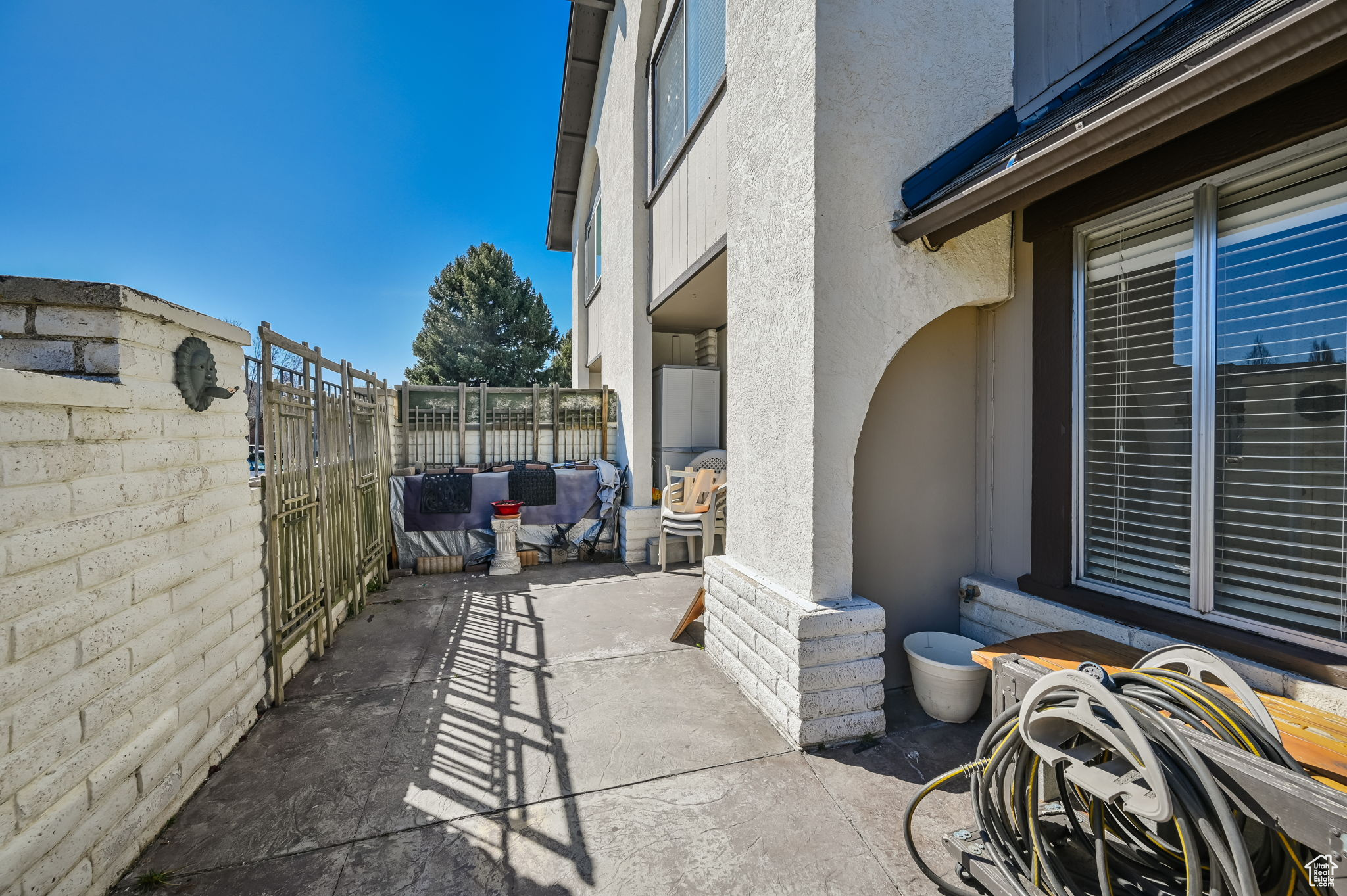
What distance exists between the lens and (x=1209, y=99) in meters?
1.53

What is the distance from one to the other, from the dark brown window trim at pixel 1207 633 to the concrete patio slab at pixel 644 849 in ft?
5.04

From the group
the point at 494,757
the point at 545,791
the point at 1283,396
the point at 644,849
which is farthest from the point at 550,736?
the point at 1283,396

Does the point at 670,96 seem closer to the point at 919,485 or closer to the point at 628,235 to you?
the point at 628,235

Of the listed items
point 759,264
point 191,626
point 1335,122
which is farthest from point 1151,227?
point 191,626

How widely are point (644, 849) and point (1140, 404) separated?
281 centimetres

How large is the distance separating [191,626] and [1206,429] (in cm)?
435

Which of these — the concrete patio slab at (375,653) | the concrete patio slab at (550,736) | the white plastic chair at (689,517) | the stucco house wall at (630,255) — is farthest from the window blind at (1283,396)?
the stucco house wall at (630,255)

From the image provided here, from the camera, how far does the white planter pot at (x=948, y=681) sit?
2625 millimetres

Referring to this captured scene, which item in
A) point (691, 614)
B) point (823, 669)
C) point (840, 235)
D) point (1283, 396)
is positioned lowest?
point (691, 614)

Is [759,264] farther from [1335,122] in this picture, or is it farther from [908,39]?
[1335,122]

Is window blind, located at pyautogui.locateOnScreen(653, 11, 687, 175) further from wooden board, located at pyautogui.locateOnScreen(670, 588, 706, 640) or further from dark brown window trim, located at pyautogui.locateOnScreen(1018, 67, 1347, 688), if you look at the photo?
wooden board, located at pyautogui.locateOnScreen(670, 588, 706, 640)

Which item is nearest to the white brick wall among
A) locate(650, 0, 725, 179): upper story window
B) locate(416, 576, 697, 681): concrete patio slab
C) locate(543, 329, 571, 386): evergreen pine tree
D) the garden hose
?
the garden hose

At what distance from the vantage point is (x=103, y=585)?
1791 mm

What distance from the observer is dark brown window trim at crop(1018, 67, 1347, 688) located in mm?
1768
